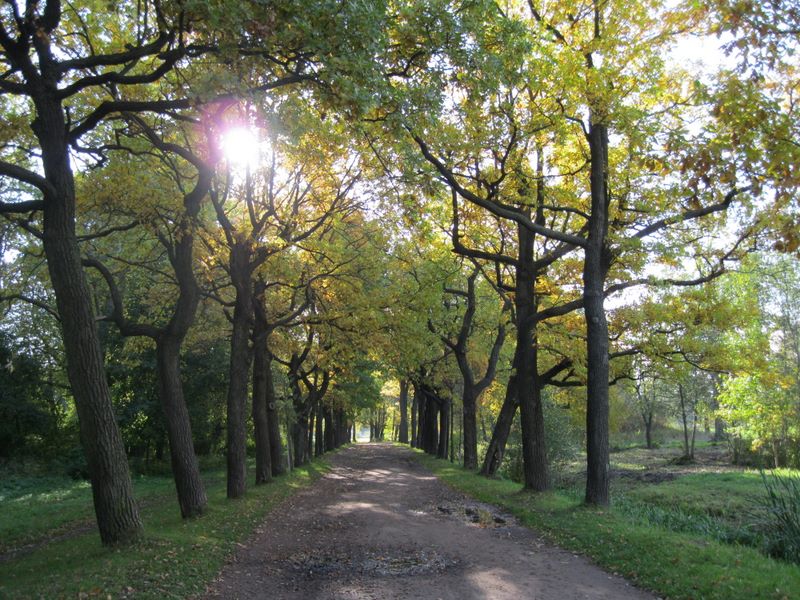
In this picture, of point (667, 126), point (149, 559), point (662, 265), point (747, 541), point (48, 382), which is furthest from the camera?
point (48, 382)

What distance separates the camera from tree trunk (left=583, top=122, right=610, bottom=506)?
11344mm

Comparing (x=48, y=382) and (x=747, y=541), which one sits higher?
(x=48, y=382)

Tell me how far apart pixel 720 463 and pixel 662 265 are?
26564mm

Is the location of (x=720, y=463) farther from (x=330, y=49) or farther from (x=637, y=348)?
(x=330, y=49)

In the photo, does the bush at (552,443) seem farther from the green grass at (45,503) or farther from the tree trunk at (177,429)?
the tree trunk at (177,429)

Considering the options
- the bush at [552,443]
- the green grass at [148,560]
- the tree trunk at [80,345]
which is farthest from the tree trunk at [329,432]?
the tree trunk at [80,345]

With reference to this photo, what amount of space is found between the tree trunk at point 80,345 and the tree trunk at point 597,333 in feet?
26.6

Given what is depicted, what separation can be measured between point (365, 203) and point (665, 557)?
11.7 metres

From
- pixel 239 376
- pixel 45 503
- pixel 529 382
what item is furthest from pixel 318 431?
pixel 529 382

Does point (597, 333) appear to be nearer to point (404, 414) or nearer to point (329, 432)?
point (329, 432)

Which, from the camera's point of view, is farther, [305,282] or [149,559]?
[305,282]

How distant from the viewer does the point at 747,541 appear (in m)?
9.16

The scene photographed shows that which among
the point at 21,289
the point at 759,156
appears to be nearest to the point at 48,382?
the point at 21,289

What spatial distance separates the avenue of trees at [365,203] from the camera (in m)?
6.82
